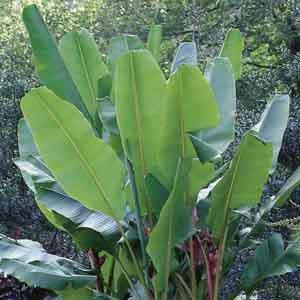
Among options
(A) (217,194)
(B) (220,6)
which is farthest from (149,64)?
(B) (220,6)

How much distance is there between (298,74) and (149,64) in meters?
2.94

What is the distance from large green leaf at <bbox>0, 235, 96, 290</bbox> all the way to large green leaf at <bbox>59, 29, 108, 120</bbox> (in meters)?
0.94

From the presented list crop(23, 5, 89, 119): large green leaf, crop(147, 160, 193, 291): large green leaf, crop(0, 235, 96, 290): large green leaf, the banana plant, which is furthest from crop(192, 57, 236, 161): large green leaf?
crop(0, 235, 96, 290): large green leaf

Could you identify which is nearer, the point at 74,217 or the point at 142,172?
the point at 142,172

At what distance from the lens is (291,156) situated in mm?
5434

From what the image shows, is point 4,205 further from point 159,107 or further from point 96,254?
point 159,107

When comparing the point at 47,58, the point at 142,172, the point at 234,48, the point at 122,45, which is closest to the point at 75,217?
the point at 142,172

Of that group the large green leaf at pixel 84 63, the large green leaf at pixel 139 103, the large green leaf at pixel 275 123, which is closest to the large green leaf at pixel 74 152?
the large green leaf at pixel 139 103

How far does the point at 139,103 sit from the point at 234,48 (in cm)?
117

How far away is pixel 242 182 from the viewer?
3.31 metres

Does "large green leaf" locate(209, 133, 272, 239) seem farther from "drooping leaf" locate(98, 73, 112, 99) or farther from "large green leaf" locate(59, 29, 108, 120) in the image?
"large green leaf" locate(59, 29, 108, 120)

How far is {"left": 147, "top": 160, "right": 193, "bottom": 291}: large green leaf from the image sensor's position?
314 cm

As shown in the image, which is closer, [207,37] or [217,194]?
[217,194]

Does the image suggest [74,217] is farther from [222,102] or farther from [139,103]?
[222,102]
